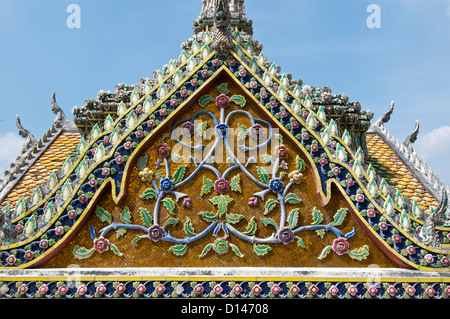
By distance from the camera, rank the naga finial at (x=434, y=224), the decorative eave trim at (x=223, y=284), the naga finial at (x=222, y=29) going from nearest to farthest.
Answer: the decorative eave trim at (x=223, y=284)
the naga finial at (x=434, y=224)
the naga finial at (x=222, y=29)

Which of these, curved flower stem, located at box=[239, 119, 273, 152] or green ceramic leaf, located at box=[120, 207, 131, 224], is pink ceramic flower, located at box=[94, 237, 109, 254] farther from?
curved flower stem, located at box=[239, 119, 273, 152]

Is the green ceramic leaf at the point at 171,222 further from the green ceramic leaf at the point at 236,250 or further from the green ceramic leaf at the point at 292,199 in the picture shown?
the green ceramic leaf at the point at 292,199

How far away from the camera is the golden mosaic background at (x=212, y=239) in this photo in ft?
20.9

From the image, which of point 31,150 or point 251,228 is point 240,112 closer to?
point 251,228

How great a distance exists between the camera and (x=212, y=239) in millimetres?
6508

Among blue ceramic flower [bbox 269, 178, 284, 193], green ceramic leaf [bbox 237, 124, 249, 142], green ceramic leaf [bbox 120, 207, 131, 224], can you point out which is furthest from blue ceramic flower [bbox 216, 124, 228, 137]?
green ceramic leaf [bbox 120, 207, 131, 224]

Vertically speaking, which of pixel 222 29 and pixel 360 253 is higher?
pixel 222 29

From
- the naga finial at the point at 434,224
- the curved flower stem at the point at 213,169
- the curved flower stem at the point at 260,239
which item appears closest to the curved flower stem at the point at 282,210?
the curved flower stem at the point at 260,239

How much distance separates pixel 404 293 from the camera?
5906 millimetres

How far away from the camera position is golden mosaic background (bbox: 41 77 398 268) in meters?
6.36

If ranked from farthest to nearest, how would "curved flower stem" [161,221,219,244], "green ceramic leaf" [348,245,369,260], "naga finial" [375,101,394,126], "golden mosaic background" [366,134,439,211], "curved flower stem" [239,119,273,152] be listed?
1. "naga finial" [375,101,394,126]
2. "golden mosaic background" [366,134,439,211]
3. "curved flower stem" [239,119,273,152]
4. "curved flower stem" [161,221,219,244]
5. "green ceramic leaf" [348,245,369,260]

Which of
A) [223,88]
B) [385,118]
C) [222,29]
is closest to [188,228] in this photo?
[223,88]

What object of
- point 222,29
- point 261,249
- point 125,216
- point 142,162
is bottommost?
point 261,249

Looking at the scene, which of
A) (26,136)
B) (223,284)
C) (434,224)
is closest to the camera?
(223,284)
